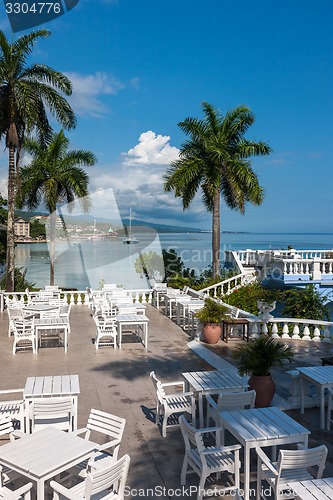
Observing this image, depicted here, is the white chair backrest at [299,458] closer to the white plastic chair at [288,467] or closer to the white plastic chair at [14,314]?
the white plastic chair at [288,467]

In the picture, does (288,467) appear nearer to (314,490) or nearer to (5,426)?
(314,490)

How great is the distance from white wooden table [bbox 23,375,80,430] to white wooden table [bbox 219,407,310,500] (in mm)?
1975

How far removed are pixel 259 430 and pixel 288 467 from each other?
596mm

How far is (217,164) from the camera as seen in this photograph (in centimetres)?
2055

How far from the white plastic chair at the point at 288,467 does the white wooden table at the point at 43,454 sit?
164 cm

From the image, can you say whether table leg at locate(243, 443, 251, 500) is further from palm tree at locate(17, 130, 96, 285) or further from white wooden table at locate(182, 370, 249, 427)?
palm tree at locate(17, 130, 96, 285)

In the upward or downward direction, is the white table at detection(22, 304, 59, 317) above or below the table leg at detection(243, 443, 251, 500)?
above

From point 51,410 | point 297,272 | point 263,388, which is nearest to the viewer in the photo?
point 51,410

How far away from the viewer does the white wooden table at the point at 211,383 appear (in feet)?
19.8

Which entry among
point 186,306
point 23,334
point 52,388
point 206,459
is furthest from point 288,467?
point 186,306

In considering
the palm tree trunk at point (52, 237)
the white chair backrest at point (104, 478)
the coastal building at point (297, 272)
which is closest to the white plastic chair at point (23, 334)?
the white chair backrest at point (104, 478)

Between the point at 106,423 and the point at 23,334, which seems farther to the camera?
the point at 23,334

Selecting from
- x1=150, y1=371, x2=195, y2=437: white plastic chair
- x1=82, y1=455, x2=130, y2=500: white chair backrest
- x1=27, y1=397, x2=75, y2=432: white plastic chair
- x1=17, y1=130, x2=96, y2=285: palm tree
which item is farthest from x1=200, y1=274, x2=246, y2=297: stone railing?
x1=82, y1=455, x2=130, y2=500: white chair backrest

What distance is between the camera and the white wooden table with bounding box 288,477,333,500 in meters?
3.40
